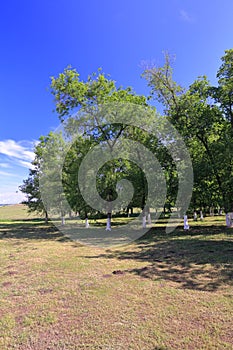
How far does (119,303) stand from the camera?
3.85m

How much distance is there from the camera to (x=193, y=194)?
13.6 metres

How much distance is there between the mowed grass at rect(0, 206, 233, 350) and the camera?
2844mm

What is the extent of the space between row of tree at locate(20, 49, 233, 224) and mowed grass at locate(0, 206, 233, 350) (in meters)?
7.24

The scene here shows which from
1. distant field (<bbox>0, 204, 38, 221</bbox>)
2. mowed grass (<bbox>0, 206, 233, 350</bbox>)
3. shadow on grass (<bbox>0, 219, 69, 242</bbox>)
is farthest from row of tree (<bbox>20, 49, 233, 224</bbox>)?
distant field (<bbox>0, 204, 38, 221</bbox>)

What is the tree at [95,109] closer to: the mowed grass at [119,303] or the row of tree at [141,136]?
the row of tree at [141,136]

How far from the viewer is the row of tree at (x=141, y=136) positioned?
521 inches

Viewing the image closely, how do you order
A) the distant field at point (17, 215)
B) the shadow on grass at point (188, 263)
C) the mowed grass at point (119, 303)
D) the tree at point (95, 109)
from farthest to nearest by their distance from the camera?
the distant field at point (17, 215), the tree at point (95, 109), the shadow on grass at point (188, 263), the mowed grass at point (119, 303)

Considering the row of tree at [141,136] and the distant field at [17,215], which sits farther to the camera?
the distant field at [17,215]

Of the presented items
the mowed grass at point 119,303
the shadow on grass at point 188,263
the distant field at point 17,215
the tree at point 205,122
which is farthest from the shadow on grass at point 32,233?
the tree at point 205,122

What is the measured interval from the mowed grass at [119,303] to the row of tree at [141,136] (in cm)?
724

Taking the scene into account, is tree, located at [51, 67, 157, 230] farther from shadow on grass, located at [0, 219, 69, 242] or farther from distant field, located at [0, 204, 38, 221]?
distant field, located at [0, 204, 38, 221]

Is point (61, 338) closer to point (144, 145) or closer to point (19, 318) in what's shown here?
point (19, 318)

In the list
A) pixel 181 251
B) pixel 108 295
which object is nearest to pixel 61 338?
pixel 108 295

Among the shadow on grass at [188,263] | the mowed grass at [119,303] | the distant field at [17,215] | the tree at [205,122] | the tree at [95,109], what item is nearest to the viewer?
the mowed grass at [119,303]
